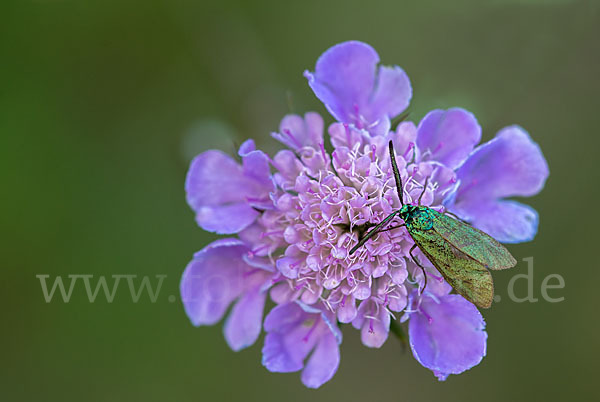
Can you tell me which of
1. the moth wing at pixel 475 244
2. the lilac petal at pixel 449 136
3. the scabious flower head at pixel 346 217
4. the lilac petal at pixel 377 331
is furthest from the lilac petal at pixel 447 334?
the lilac petal at pixel 449 136

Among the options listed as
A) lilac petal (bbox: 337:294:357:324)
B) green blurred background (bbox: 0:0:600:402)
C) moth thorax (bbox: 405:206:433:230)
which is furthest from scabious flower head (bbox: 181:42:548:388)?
green blurred background (bbox: 0:0:600:402)

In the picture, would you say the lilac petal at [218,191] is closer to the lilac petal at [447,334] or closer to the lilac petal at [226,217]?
the lilac petal at [226,217]

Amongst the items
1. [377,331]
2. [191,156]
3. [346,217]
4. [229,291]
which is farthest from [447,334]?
[191,156]

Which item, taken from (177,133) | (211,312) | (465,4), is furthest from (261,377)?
(465,4)

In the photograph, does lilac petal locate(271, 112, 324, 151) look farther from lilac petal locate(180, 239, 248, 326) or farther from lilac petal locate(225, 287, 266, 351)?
lilac petal locate(225, 287, 266, 351)

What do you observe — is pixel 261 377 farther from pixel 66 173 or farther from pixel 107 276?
pixel 66 173

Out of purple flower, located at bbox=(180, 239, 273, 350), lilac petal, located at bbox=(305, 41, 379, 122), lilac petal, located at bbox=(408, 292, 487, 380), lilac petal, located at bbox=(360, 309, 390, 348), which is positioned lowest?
lilac petal, located at bbox=(408, 292, 487, 380)
